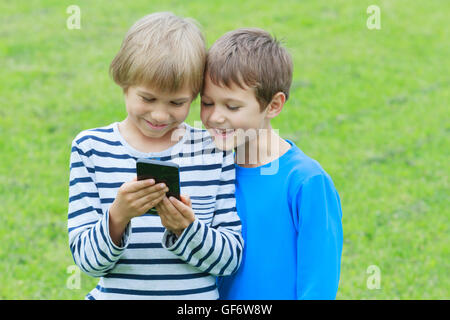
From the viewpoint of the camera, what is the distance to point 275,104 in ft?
7.88

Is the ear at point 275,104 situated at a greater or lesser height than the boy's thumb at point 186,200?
greater

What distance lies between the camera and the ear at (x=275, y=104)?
7.79 ft

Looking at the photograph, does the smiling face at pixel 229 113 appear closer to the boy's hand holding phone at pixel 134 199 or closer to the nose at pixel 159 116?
the nose at pixel 159 116

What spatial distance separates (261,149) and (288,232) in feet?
1.03

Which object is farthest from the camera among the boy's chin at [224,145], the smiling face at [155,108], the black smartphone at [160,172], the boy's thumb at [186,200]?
the boy's chin at [224,145]

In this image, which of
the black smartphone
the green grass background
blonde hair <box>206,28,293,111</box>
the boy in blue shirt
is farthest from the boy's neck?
the green grass background

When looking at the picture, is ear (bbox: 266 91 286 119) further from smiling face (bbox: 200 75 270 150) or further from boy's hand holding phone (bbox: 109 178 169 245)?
boy's hand holding phone (bbox: 109 178 169 245)

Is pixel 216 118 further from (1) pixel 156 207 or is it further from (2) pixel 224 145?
(1) pixel 156 207

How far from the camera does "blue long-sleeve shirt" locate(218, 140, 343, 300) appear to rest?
2.18 m

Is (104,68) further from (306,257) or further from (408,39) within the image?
(306,257)

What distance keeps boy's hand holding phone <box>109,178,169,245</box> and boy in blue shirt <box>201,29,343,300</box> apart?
38 centimetres

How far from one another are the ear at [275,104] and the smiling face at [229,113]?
7 cm

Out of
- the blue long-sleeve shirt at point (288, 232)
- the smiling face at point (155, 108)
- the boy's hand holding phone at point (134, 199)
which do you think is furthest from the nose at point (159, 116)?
the blue long-sleeve shirt at point (288, 232)
